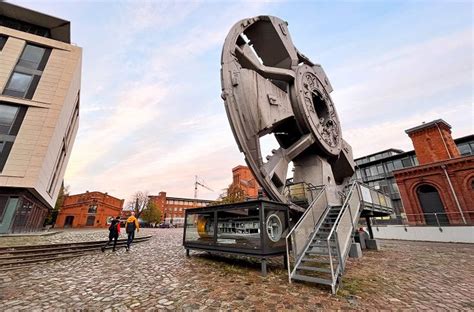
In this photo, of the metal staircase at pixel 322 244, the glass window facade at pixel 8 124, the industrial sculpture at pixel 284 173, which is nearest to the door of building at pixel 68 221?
the glass window facade at pixel 8 124

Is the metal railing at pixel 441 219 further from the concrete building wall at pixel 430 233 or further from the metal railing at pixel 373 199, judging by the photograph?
the metal railing at pixel 373 199

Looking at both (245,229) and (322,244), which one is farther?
(245,229)

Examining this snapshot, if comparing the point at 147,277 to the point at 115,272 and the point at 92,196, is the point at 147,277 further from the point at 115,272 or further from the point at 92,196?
the point at 92,196

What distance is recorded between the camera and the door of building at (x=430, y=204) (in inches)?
877

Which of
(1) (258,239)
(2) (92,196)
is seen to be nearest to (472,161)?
(1) (258,239)

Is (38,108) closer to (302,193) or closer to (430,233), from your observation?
(302,193)

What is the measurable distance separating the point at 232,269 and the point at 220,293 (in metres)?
2.60

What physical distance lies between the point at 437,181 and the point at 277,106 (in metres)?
23.5

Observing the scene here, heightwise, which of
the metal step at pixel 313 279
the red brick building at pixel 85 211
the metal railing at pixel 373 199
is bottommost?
the metal step at pixel 313 279

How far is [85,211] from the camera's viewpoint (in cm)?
4875

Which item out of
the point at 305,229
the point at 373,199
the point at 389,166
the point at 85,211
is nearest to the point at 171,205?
the point at 85,211

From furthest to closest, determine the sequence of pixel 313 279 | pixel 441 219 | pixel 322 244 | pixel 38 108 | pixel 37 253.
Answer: pixel 441 219, pixel 38 108, pixel 37 253, pixel 322 244, pixel 313 279

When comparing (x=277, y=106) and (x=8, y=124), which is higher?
(x=8, y=124)

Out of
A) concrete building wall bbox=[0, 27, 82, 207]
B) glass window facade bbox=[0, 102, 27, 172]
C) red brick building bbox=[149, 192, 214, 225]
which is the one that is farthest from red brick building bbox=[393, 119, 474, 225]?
red brick building bbox=[149, 192, 214, 225]
